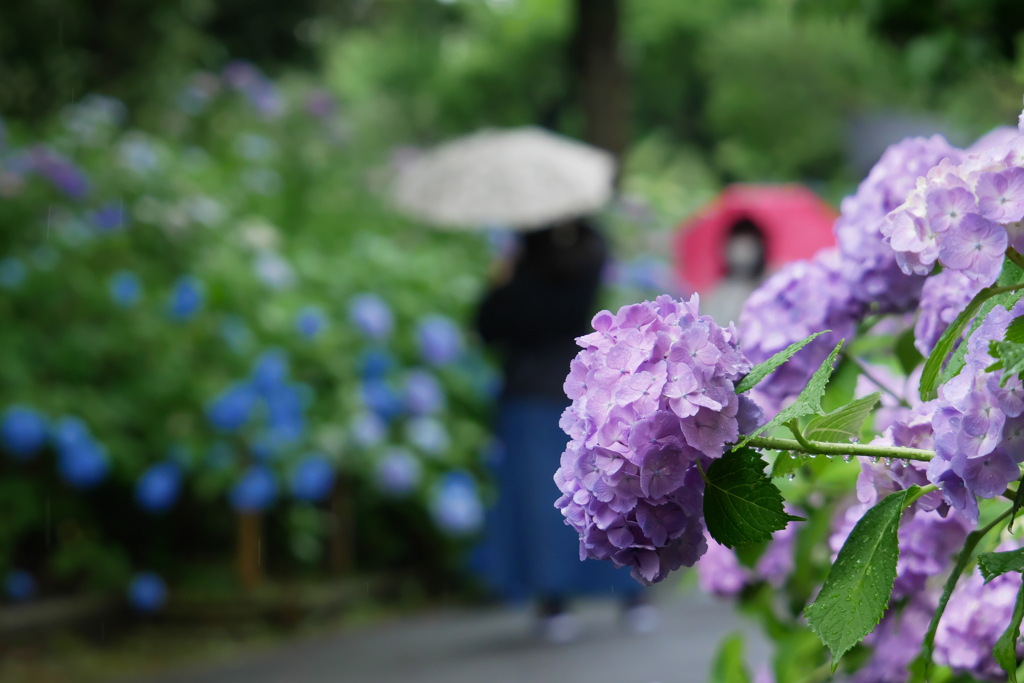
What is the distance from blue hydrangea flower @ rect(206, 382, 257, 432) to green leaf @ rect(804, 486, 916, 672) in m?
3.52

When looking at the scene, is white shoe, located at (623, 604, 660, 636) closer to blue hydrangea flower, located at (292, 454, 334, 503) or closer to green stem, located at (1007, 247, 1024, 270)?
blue hydrangea flower, located at (292, 454, 334, 503)

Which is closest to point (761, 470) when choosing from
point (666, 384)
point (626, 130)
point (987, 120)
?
point (666, 384)

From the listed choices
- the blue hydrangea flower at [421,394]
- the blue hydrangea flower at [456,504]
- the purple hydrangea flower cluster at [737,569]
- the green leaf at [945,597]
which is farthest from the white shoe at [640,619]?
the green leaf at [945,597]

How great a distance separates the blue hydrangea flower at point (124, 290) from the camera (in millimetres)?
3969

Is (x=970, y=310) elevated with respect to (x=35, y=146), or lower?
lower

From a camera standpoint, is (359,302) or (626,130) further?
(626,130)

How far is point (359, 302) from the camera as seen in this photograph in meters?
4.68

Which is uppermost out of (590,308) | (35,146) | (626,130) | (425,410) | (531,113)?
(531,113)

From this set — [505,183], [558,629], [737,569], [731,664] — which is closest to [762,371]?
[731,664]

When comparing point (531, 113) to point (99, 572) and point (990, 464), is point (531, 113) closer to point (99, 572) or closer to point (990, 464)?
point (99, 572)

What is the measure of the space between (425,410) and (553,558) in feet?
2.65

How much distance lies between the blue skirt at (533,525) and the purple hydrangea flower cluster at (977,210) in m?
4.07

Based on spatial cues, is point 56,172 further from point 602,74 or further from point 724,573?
point 602,74

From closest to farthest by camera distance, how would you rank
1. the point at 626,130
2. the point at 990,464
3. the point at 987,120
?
the point at 990,464, the point at 987,120, the point at 626,130
